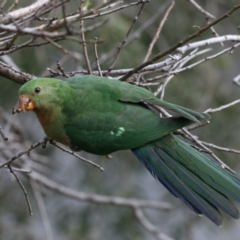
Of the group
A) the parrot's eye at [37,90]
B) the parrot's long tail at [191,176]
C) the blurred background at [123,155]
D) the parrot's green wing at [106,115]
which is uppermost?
the blurred background at [123,155]

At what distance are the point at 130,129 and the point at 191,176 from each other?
0.35 m

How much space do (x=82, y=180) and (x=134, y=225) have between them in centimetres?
56

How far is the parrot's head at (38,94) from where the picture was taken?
8.16 ft

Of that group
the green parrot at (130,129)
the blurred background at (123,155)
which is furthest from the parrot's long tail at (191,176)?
the blurred background at (123,155)

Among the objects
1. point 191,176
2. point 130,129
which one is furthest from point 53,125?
point 191,176

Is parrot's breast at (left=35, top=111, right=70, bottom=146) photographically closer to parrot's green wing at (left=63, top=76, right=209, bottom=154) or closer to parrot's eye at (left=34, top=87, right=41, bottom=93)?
parrot's green wing at (left=63, top=76, right=209, bottom=154)

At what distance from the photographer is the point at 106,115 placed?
2.67 metres

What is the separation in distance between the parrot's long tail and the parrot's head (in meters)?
0.47

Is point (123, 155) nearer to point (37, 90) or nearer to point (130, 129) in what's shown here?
point (130, 129)

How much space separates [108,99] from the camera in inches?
106

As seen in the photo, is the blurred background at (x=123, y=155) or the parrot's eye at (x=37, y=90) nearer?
the parrot's eye at (x=37, y=90)

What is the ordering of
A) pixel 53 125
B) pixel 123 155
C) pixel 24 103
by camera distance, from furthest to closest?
pixel 123 155, pixel 53 125, pixel 24 103

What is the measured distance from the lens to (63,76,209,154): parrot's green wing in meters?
2.66

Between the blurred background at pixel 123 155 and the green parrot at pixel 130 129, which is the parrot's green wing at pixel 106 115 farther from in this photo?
the blurred background at pixel 123 155
